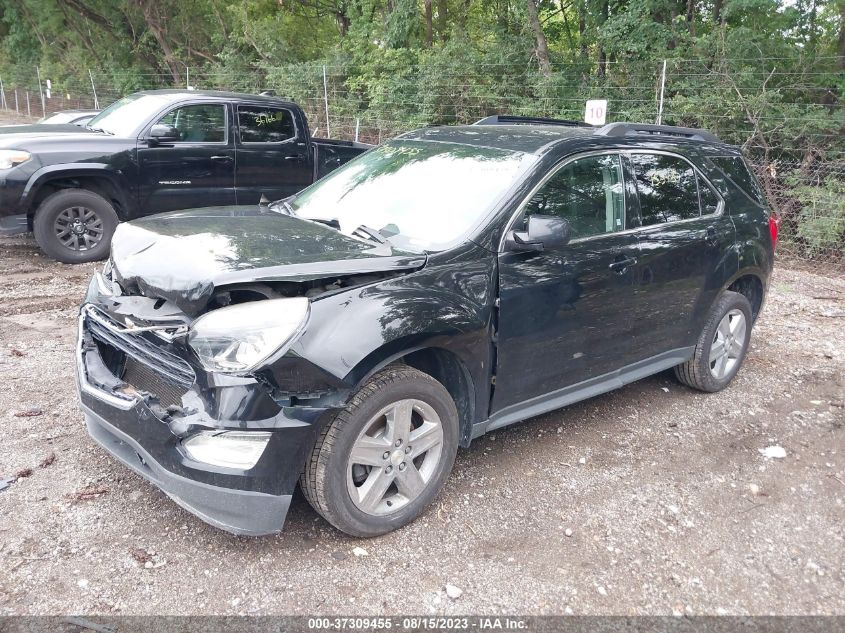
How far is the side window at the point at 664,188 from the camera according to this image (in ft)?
14.3

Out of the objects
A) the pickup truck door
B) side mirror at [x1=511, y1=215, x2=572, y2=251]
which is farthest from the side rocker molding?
the pickup truck door

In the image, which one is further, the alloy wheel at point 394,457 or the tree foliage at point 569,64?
the tree foliage at point 569,64

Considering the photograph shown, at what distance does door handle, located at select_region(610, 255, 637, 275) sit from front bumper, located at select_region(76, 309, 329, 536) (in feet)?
6.61

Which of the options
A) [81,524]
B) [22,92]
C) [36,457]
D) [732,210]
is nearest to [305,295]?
[81,524]

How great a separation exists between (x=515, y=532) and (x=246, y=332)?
1596 mm

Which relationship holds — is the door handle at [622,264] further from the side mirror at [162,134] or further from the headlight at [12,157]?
the headlight at [12,157]

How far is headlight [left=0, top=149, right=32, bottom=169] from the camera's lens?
280 inches

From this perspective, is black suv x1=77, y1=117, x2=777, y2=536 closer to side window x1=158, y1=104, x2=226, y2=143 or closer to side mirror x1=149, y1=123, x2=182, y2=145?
side mirror x1=149, y1=123, x2=182, y2=145

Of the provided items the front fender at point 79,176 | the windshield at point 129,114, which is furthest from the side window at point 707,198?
the windshield at point 129,114

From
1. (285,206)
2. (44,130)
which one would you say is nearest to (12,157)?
(44,130)

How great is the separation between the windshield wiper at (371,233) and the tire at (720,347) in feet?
8.33

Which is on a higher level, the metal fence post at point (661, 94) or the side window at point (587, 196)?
the metal fence post at point (661, 94)

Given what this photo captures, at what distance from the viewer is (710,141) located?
506 centimetres

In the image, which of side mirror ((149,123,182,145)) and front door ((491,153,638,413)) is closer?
Answer: front door ((491,153,638,413))
